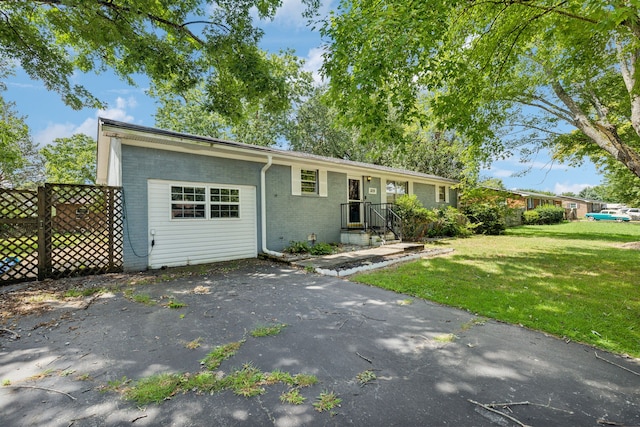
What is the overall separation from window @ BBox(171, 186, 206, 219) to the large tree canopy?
4.51m

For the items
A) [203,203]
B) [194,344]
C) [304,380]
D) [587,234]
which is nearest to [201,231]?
[203,203]

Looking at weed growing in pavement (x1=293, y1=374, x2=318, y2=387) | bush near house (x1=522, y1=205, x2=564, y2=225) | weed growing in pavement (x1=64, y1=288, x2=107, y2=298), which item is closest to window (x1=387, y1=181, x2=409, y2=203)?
weed growing in pavement (x1=64, y1=288, x2=107, y2=298)

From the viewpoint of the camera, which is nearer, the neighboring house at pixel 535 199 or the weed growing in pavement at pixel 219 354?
the weed growing in pavement at pixel 219 354

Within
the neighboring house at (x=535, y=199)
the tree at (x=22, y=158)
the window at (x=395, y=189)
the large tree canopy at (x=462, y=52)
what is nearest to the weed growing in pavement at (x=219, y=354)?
the large tree canopy at (x=462, y=52)

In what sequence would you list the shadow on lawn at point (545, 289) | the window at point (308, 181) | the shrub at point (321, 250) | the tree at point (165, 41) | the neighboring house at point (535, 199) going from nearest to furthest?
the shadow on lawn at point (545, 289), the tree at point (165, 41), the shrub at point (321, 250), the window at point (308, 181), the neighboring house at point (535, 199)

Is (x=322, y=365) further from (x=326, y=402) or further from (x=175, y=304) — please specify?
(x=175, y=304)

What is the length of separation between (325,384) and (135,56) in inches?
321

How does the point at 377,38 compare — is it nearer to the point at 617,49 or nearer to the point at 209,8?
the point at 209,8

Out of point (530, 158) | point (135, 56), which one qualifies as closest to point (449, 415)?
point (135, 56)

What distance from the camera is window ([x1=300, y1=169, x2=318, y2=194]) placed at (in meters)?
9.88

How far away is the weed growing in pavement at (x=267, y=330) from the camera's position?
10.6 ft

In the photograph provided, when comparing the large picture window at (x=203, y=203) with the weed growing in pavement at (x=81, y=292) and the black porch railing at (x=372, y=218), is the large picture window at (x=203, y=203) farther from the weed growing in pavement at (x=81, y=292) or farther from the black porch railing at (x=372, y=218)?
the black porch railing at (x=372, y=218)

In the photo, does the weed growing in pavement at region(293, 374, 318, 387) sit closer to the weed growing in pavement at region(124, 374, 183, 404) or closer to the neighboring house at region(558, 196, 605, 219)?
the weed growing in pavement at region(124, 374, 183, 404)

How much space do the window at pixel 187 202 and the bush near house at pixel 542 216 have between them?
25771 mm
